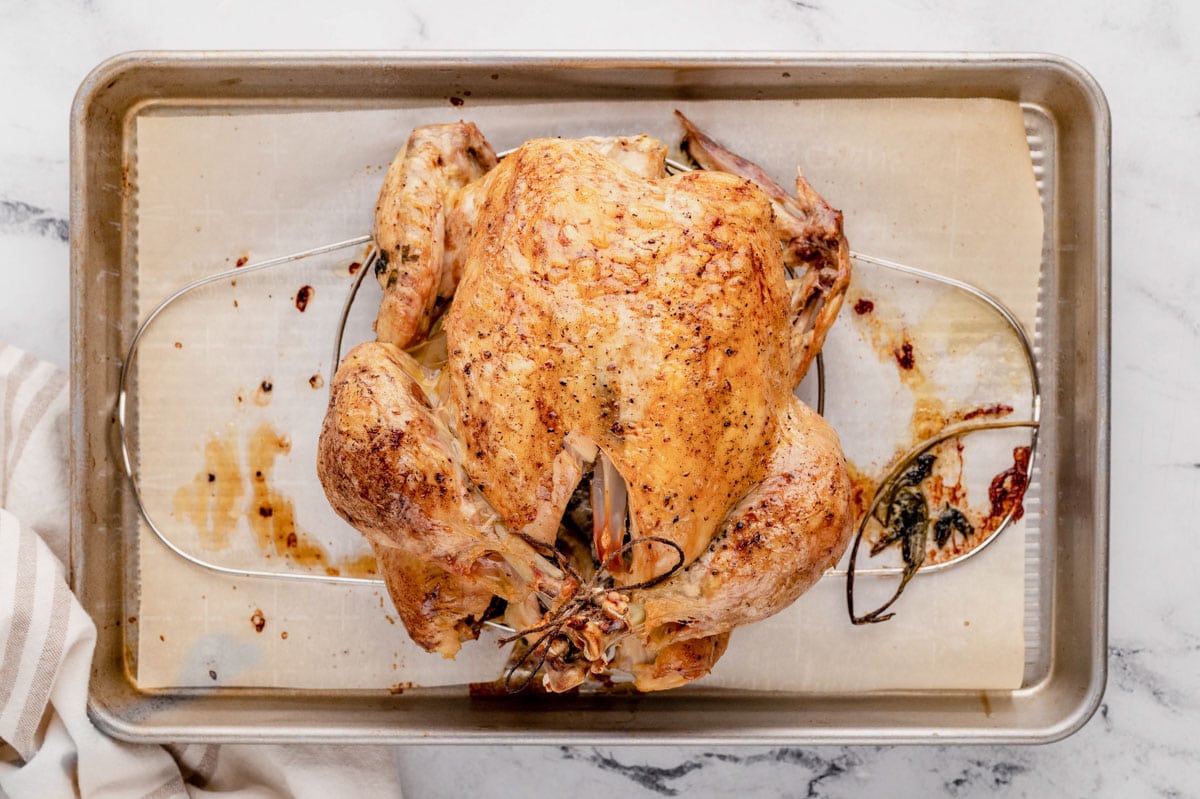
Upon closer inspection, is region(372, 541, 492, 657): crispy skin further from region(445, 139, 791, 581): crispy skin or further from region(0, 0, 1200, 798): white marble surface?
region(0, 0, 1200, 798): white marble surface

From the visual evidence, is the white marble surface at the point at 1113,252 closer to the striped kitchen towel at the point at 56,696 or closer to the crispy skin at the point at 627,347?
the striped kitchen towel at the point at 56,696

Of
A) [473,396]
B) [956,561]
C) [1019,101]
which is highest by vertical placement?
[1019,101]

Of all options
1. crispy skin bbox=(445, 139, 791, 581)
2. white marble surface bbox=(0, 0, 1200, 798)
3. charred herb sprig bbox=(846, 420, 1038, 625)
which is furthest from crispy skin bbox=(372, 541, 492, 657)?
charred herb sprig bbox=(846, 420, 1038, 625)

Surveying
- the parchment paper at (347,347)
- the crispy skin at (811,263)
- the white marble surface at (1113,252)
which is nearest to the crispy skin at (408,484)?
the parchment paper at (347,347)

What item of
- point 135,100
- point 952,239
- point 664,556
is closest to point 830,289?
point 952,239

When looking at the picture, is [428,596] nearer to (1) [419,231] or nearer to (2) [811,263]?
(1) [419,231]

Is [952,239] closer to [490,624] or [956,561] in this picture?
[956,561]
